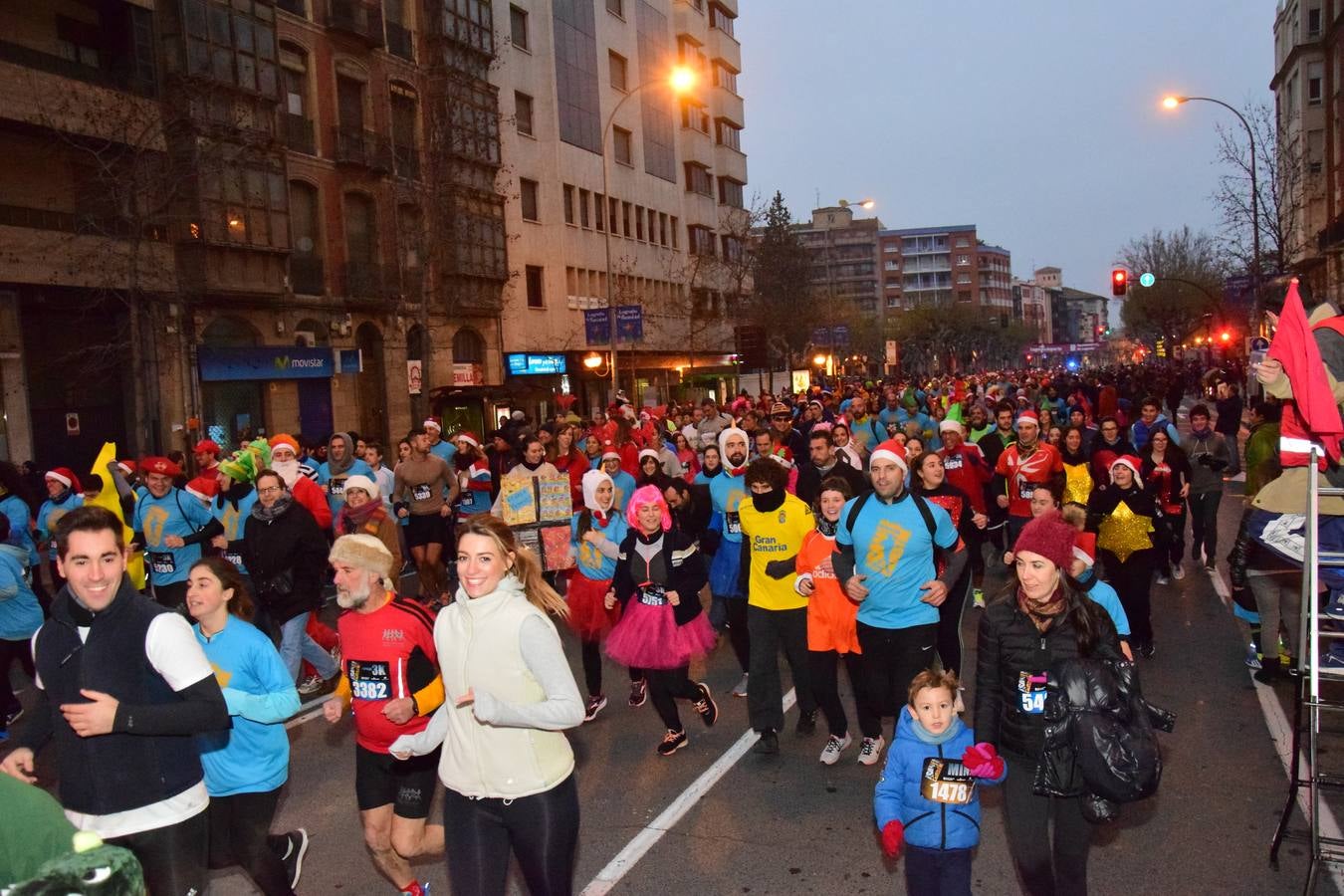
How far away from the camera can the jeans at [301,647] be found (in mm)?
8258

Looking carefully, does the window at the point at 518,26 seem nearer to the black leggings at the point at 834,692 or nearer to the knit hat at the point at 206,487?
the knit hat at the point at 206,487

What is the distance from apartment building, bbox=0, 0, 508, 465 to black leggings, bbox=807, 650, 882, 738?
1940 centimetres

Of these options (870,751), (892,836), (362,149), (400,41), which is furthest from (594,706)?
(400,41)

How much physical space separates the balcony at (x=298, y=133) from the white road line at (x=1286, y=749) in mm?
26612

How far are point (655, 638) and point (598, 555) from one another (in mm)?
1210

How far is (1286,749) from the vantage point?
6727mm

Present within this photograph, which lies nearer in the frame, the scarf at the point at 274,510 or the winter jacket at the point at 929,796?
the winter jacket at the point at 929,796

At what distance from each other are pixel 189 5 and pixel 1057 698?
2650cm

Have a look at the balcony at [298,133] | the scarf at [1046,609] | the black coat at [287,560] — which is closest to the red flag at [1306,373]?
the scarf at [1046,609]

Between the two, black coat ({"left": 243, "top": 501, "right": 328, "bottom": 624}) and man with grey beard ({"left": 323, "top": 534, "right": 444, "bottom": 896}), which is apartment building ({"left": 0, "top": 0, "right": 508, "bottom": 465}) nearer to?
black coat ({"left": 243, "top": 501, "right": 328, "bottom": 624})

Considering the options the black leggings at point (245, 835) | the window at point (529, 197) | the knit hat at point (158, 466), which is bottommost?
the black leggings at point (245, 835)

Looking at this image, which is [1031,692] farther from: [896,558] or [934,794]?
[896,558]

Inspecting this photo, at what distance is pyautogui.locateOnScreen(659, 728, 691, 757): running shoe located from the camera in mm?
7125

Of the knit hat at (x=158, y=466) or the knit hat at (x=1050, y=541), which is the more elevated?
the knit hat at (x=158, y=466)
